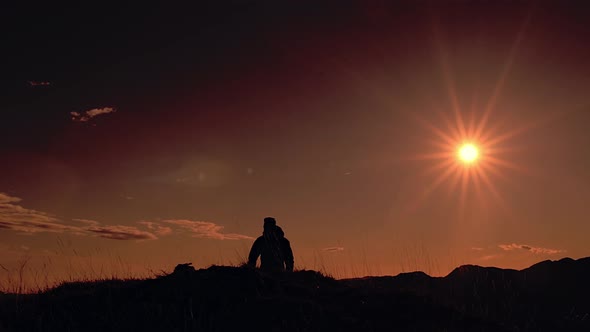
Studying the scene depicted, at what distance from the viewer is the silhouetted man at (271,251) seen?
17797 millimetres

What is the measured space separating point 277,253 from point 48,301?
7520mm

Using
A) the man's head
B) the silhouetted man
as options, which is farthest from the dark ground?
the man's head

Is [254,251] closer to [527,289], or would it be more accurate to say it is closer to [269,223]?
[269,223]

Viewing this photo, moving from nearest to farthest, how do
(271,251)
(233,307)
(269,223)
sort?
(233,307) < (271,251) < (269,223)

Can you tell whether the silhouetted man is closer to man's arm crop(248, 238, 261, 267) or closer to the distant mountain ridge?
man's arm crop(248, 238, 261, 267)

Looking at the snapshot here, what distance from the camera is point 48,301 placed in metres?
12.3

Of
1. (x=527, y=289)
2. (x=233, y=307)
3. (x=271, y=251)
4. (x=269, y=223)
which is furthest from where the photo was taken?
(x=527, y=289)

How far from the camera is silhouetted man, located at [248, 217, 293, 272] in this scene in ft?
58.4

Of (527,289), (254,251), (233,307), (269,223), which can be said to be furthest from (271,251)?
(527,289)

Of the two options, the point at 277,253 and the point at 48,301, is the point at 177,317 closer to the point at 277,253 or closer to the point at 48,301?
the point at 48,301

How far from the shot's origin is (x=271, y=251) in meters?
17.8

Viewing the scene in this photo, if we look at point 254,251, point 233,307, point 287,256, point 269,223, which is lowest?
point 233,307

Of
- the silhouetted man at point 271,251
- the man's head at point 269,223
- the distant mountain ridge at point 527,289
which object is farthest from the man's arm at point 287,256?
the distant mountain ridge at point 527,289

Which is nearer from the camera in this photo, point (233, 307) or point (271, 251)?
point (233, 307)
